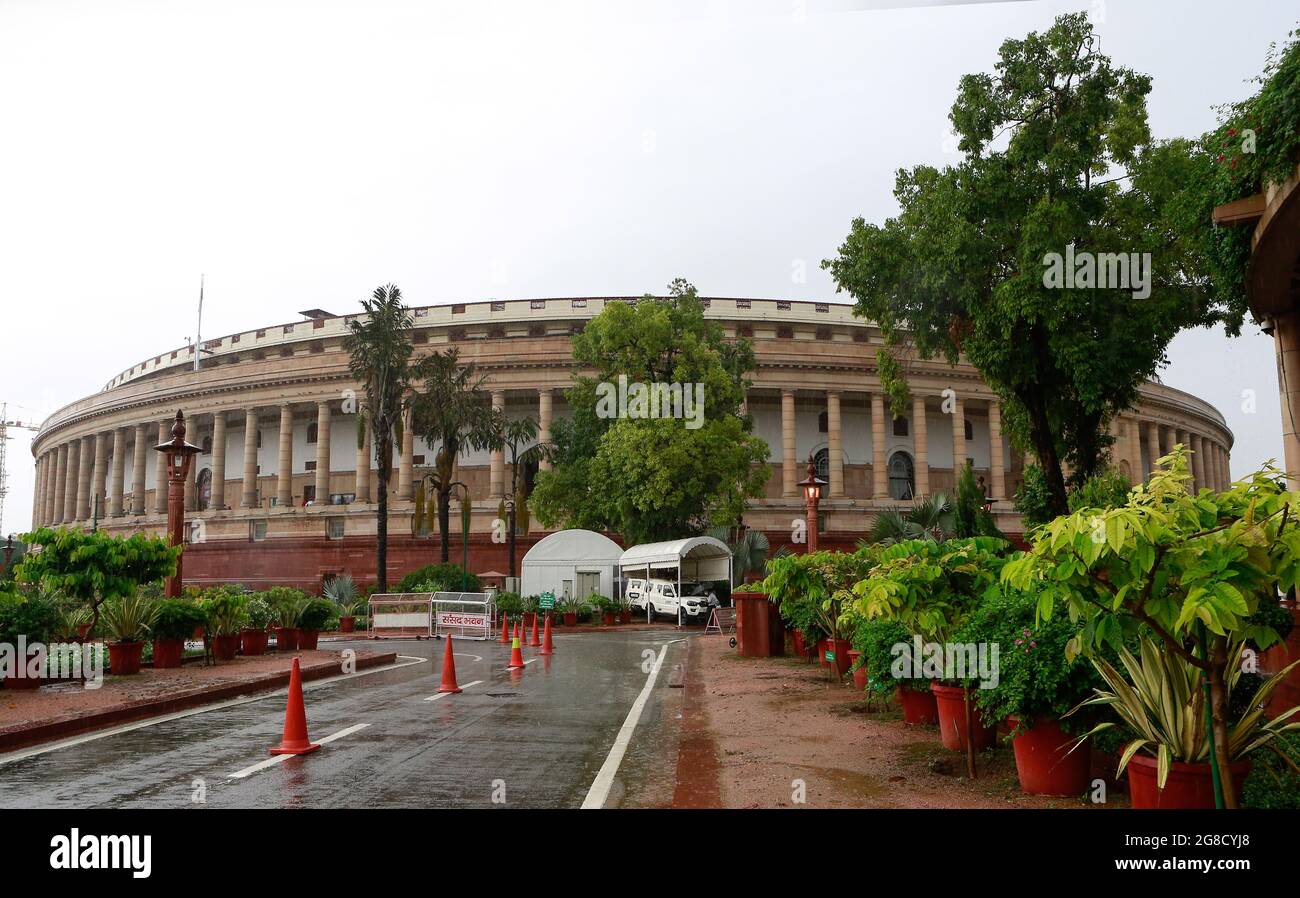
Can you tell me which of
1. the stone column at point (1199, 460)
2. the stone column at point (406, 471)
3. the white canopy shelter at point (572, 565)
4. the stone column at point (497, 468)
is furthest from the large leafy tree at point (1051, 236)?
the stone column at point (1199, 460)

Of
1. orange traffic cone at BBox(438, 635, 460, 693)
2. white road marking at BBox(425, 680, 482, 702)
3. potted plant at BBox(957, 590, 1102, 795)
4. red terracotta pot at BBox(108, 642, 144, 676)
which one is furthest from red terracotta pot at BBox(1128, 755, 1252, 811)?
red terracotta pot at BBox(108, 642, 144, 676)

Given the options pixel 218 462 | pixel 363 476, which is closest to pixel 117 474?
pixel 218 462

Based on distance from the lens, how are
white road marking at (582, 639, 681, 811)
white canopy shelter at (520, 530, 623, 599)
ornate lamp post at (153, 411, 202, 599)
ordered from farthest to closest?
white canopy shelter at (520, 530, 623, 599)
ornate lamp post at (153, 411, 202, 599)
white road marking at (582, 639, 681, 811)

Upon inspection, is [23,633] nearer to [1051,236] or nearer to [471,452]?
[1051,236]

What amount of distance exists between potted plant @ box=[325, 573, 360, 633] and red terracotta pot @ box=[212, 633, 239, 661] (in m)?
14.9

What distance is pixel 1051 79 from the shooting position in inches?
891

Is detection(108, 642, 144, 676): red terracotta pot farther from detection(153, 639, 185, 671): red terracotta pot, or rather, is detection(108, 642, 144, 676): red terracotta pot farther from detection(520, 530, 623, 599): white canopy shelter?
detection(520, 530, 623, 599): white canopy shelter

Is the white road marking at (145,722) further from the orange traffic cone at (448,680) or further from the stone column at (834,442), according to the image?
the stone column at (834,442)

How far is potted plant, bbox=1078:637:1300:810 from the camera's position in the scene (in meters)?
5.00

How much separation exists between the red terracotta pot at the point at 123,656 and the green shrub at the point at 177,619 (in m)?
0.58

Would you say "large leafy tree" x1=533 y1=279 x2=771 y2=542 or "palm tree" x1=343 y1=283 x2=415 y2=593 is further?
"palm tree" x1=343 y1=283 x2=415 y2=593

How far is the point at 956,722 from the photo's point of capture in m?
8.22

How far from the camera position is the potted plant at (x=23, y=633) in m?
13.1
